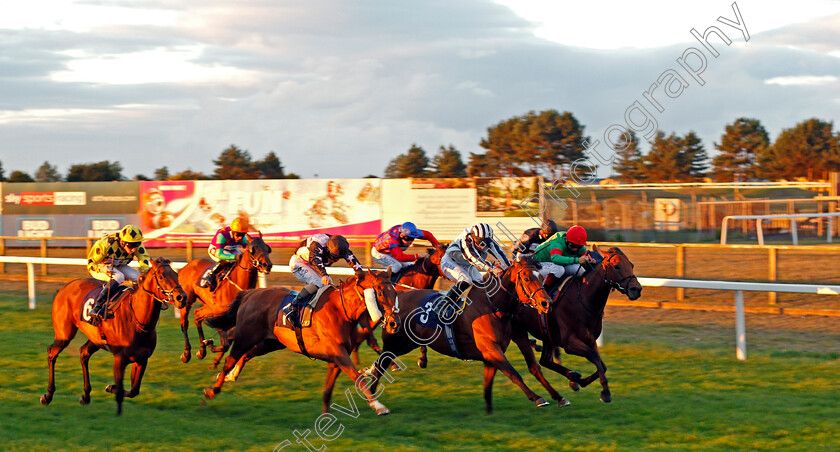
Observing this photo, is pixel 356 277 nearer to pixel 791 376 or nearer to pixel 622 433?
pixel 622 433

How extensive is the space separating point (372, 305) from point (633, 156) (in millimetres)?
33104

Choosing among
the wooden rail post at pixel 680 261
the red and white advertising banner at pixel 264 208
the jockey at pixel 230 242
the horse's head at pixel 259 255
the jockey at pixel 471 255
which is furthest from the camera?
the red and white advertising banner at pixel 264 208

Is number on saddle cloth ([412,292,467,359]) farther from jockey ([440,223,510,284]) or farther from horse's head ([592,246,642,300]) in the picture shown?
horse's head ([592,246,642,300])

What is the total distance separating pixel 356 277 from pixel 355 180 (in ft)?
→ 43.2

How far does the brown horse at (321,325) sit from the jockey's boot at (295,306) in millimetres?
97

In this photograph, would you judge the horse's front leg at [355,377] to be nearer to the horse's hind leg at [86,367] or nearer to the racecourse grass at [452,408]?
the racecourse grass at [452,408]

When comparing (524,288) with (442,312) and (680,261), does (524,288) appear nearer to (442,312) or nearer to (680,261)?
(442,312)

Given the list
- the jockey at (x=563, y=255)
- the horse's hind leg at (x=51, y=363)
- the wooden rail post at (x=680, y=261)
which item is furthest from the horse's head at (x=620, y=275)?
the wooden rail post at (x=680, y=261)

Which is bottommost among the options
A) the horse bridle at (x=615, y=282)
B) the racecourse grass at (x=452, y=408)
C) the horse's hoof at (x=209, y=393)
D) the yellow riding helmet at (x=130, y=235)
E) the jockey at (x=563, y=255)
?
the racecourse grass at (x=452, y=408)

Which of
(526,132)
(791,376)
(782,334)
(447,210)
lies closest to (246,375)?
(791,376)

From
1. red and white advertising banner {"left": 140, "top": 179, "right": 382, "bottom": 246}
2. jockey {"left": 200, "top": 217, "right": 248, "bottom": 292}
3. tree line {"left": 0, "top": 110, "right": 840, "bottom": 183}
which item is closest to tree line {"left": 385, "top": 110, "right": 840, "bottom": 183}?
tree line {"left": 0, "top": 110, "right": 840, "bottom": 183}

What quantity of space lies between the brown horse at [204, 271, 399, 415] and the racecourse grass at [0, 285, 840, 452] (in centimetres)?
34

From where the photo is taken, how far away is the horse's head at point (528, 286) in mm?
5953

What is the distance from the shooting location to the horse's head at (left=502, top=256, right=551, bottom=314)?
234 inches
